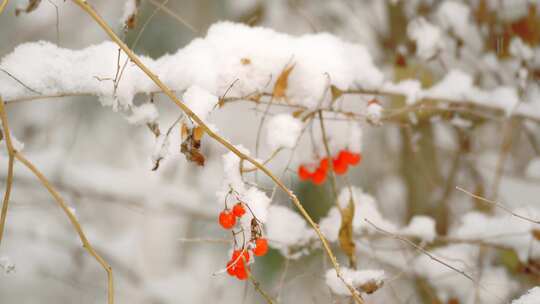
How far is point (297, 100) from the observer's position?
5.33 feet

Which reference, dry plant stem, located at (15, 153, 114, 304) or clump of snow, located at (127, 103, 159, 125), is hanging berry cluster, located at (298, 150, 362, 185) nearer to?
clump of snow, located at (127, 103, 159, 125)

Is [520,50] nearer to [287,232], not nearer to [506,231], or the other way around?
[506,231]

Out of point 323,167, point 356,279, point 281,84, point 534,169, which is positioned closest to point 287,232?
point 323,167

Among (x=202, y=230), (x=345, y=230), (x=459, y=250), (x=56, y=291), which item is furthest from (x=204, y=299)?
(x=345, y=230)

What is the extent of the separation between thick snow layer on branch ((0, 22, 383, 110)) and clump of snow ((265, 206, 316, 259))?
41 cm

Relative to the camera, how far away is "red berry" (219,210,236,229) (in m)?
1.27

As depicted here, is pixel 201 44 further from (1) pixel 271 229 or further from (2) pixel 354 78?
(1) pixel 271 229

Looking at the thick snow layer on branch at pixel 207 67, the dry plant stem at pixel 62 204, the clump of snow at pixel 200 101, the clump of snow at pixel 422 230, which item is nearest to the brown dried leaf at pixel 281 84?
the thick snow layer on branch at pixel 207 67

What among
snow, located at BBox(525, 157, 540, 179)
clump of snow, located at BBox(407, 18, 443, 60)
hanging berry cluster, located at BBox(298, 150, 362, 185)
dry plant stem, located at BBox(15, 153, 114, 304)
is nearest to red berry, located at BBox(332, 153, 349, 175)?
hanging berry cluster, located at BBox(298, 150, 362, 185)

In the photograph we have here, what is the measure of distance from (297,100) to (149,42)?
260 cm

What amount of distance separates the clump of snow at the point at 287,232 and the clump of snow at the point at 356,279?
27 centimetres

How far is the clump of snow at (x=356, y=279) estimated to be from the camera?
4.62ft

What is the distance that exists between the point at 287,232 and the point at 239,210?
21.6 inches

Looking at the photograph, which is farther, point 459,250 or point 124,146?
point 124,146
